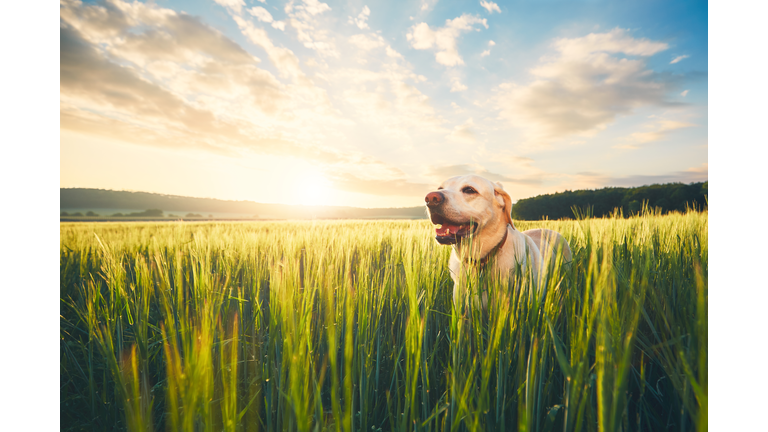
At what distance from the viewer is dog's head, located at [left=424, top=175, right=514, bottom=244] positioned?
1842 mm

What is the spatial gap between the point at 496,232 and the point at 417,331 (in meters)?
1.33

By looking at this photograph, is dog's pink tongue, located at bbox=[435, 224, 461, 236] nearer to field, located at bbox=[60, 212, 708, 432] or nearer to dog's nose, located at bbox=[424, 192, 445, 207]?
dog's nose, located at bbox=[424, 192, 445, 207]

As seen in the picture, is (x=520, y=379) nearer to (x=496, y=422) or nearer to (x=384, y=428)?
(x=496, y=422)

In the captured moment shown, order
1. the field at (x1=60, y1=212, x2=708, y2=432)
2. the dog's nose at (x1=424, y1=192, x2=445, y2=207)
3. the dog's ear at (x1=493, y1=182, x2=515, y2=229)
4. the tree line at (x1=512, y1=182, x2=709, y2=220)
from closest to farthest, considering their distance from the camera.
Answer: the field at (x1=60, y1=212, x2=708, y2=432) < the dog's nose at (x1=424, y1=192, x2=445, y2=207) < the dog's ear at (x1=493, y1=182, x2=515, y2=229) < the tree line at (x1=512, y1=182, x2=709, y2=220)

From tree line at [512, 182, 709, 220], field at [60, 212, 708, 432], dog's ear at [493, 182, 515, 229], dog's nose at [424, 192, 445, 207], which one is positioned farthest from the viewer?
tree line at [512, 182, 709, 220]

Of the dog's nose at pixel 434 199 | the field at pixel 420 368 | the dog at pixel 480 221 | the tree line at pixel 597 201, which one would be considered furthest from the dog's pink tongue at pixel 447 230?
the tree line at pixel 597 201

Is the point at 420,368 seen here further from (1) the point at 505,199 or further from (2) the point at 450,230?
(1) the point at 505,199

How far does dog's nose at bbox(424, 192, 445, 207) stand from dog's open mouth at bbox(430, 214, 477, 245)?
9 centimetres

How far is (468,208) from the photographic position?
189cm

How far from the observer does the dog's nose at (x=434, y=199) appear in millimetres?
1827

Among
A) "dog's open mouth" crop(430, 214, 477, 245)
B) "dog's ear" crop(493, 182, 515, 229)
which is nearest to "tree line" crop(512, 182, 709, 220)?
"dog's ear" crop(493, 182, 515, 229)

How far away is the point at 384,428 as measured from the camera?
36.9 inches

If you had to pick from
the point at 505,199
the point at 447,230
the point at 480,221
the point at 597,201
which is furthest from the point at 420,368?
the point at 597,201
